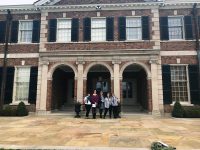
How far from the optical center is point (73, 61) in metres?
15.6

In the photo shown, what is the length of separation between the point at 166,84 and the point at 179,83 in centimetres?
108

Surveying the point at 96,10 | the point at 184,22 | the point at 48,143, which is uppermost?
the point at 96,10

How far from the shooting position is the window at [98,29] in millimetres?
15984

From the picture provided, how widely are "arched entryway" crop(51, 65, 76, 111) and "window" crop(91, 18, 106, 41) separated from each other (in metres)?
3.63

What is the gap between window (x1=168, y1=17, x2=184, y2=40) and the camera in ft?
51.5

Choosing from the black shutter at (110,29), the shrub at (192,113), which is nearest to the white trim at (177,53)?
the black shutter at (110,29)

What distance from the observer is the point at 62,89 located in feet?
61.7

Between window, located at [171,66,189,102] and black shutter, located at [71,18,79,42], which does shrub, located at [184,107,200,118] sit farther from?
black shutter, located at [71,18,79,42]

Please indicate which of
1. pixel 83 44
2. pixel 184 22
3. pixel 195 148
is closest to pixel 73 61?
pixel 83 44

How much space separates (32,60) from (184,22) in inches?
490

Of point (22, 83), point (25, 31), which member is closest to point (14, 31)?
point (25, 31)

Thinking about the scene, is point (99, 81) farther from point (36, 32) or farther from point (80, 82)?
point (36, 32)

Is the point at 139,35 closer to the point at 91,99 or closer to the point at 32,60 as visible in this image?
the point at 91,99

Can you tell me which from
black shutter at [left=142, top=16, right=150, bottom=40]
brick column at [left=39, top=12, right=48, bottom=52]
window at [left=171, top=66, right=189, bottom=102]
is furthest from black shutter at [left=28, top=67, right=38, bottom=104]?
window at [left=171, top=66, right=189, bottom=102]
